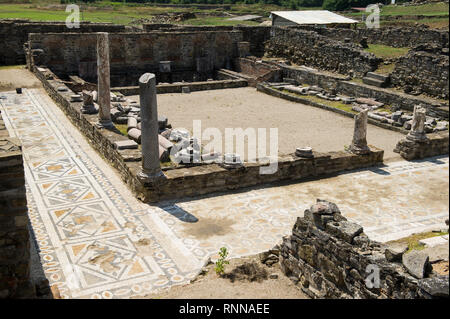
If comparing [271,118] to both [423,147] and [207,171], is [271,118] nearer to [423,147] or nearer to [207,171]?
[423,147]

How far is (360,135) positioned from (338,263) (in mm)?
6553

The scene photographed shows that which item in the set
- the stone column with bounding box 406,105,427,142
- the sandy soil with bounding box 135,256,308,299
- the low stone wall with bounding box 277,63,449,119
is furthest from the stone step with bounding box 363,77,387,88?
the sandy soil with bounding box 135,256,308,299

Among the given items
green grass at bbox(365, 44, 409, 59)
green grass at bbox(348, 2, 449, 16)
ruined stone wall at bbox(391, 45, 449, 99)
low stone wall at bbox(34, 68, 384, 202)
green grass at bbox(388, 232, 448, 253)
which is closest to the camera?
green grass at bbox(388, 232, 448, 253)

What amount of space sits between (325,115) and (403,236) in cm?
915

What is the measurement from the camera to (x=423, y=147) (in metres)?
12.7

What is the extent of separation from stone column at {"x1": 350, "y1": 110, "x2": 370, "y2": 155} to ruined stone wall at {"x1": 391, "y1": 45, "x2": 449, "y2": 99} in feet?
23.1

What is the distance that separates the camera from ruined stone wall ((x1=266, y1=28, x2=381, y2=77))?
2129cm

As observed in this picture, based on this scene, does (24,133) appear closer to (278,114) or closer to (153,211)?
(153,211)

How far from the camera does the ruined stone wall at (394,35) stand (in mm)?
24906

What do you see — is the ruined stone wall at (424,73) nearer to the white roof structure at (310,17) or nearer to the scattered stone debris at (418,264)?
the white roof structure at (310,17)

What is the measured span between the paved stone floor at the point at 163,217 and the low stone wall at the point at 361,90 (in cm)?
405

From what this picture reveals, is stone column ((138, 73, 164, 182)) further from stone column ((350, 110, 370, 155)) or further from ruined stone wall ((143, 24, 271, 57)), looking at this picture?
ruined stone wall ((143, 24, 271, 57))

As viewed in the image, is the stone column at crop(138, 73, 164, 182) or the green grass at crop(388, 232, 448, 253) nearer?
the green grass at crop(388, 232, 448, 253)

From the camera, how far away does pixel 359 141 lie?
39.8ft
